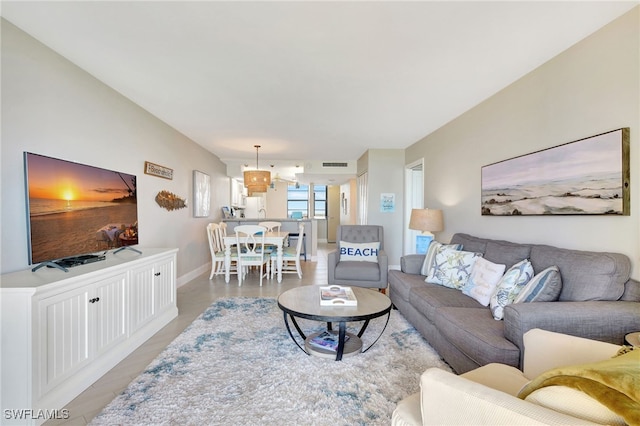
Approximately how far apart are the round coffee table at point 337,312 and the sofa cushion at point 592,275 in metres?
1.20

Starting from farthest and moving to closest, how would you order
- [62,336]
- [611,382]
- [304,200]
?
1. [304,200]
2. [62,336]
3. [611,382]

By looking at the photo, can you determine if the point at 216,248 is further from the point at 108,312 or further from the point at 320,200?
the point at 320,200

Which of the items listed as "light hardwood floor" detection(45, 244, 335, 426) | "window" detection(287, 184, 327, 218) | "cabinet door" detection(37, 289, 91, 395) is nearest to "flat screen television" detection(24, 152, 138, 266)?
"cabinet door" detection(37, 289, 91, 395)

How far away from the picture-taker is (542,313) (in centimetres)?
159

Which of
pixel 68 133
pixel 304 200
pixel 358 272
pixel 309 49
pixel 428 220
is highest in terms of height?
pixel 309 49

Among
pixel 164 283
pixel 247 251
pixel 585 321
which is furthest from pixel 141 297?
pixel 585 321

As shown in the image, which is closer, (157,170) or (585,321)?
(585,321)

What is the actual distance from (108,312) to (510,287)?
3.00 meters

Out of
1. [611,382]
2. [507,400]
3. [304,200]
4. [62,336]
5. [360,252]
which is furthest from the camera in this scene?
[304,200]

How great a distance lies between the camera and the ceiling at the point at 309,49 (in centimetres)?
176

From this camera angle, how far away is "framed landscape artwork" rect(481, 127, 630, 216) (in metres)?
1.83

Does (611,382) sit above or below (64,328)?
above

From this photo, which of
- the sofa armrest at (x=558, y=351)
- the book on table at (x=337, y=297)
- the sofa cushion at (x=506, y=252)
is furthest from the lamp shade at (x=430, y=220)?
the sofa armrest at (x=558, y=351)

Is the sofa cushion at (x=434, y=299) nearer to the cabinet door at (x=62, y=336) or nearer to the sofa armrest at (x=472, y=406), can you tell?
the sofa armrest at (x=472, y=406)
